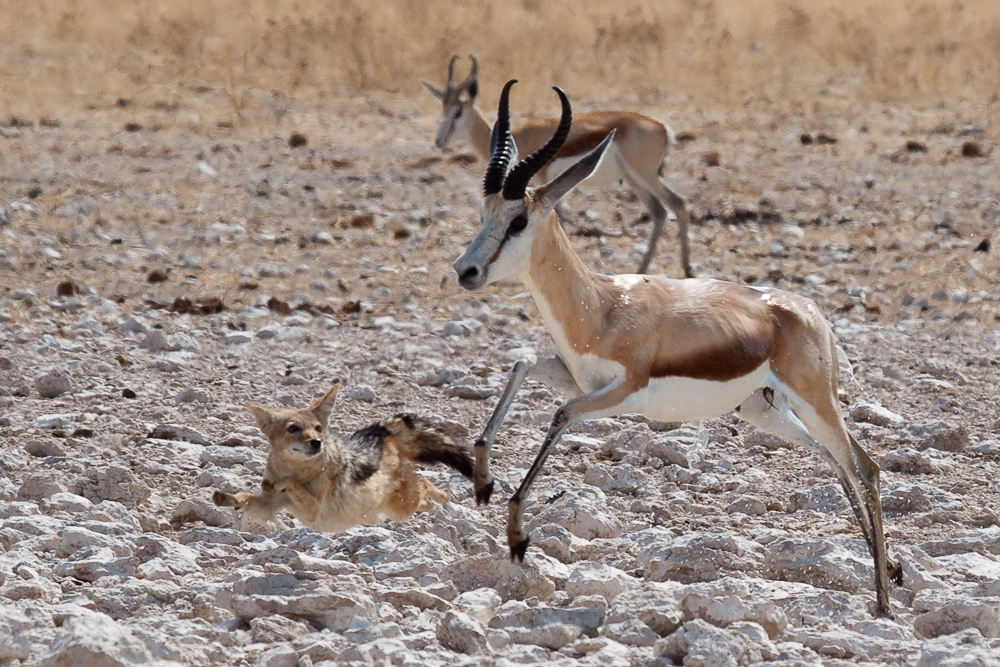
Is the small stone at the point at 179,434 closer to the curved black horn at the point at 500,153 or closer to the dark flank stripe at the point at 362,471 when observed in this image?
the dark flank stripe at the point at 362,471

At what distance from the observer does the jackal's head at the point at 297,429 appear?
570cm

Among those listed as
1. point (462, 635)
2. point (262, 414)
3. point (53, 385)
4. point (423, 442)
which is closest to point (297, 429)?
point (262, 414)

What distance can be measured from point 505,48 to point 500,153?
60.7ft

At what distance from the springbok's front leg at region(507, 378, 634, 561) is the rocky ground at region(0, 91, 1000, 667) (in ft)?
0.49

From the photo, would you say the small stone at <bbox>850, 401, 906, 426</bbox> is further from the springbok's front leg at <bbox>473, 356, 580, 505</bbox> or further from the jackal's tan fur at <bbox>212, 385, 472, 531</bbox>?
the springbok's front leg at <bbox>473, 356, 580, 505</bbox>

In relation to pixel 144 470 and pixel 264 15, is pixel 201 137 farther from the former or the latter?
pixel 144 470

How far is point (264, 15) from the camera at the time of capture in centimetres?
2538

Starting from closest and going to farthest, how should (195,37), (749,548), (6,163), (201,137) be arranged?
1. (749,548)
2. (6,163)
3. (201,137)
4. (195,37)

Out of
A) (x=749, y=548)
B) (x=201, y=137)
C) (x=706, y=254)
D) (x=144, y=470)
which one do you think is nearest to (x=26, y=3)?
(x=201, y=137)

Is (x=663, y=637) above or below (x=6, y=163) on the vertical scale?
above

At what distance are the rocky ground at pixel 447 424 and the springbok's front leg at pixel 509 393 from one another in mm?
287

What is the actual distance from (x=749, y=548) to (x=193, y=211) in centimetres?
930

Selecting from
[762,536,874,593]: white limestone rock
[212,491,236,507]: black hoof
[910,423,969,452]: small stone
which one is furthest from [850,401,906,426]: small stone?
[212,491,236,507]: black hoof

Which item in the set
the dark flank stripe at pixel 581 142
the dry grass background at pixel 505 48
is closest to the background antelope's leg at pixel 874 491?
the dark flank stripe at pixel 581 142
